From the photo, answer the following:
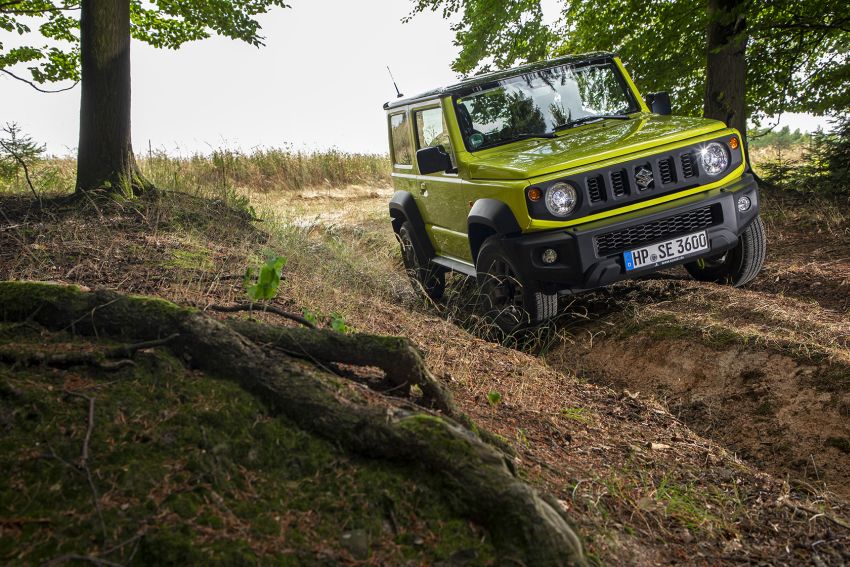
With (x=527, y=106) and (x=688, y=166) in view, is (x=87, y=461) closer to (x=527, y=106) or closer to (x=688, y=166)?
(x=688, y=166)

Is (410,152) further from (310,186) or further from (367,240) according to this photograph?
(310,186)

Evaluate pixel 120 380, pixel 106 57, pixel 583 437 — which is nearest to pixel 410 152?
pixel 106 57

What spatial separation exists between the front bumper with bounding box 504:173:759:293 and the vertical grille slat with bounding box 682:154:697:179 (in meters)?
0.19

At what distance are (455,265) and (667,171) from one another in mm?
2394

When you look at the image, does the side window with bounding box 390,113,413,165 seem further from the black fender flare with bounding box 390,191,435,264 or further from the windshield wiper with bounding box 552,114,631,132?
the windshield wiper with bounding box 552,114,631,132

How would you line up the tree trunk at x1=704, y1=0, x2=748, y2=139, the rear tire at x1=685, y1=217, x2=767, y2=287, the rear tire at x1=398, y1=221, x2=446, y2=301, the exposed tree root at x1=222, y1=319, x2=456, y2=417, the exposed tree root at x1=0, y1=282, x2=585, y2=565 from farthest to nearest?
1. the tree trunk at x1=704, y1=0, x2=748, y2=139
2. the rear tire at x1=398, y1=221, x2=446, y2=301
3. the rear tire at x1=685, y1=217, x2=767, y2=287
4. the exposed tree root at x1=222, y1=319, x2=456, y2=417
5. the exposed tree root at x1=0, y1=282, x2=585, y2=565

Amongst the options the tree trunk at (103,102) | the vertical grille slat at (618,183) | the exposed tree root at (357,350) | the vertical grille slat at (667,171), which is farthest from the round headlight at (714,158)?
the tree trunk at (103,102)

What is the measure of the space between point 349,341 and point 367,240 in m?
9.42

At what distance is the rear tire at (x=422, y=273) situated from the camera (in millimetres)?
8891

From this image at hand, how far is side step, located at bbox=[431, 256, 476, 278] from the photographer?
754 cm

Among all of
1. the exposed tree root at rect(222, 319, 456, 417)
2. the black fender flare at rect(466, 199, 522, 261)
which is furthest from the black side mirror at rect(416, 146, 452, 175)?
the exposed tree root at rect(222, 319, 456, 417)

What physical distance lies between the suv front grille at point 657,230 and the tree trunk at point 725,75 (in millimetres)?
6723

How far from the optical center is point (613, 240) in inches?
245

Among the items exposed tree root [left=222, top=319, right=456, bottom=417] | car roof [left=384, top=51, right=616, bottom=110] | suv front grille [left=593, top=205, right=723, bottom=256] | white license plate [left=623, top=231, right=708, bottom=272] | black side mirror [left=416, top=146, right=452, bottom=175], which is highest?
car roof [left=384, top=51, right=616, bottom=110]
